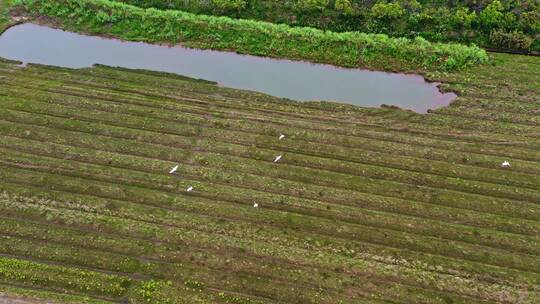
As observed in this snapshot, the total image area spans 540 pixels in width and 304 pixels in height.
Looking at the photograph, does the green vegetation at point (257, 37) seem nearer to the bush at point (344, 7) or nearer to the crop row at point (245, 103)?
the bush at point (344, 7)

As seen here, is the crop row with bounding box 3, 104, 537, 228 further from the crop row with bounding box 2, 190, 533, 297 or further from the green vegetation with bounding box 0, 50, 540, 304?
the crop row with bounding box 2, 190, 533, 297

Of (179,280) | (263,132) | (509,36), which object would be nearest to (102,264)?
(179,280)

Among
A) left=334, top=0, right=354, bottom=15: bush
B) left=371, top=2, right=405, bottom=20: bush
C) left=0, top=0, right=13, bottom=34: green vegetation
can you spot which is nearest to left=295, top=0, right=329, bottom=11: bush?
left=334, top=0, right=354, bottom=15: bush

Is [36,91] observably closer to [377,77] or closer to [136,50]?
[136,50]

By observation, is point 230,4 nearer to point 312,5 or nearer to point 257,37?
point 257,37

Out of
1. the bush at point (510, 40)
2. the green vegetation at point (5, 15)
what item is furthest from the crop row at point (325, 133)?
the bush at point (510, 40)

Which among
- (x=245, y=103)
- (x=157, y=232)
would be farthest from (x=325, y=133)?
(x=157, y=232)
